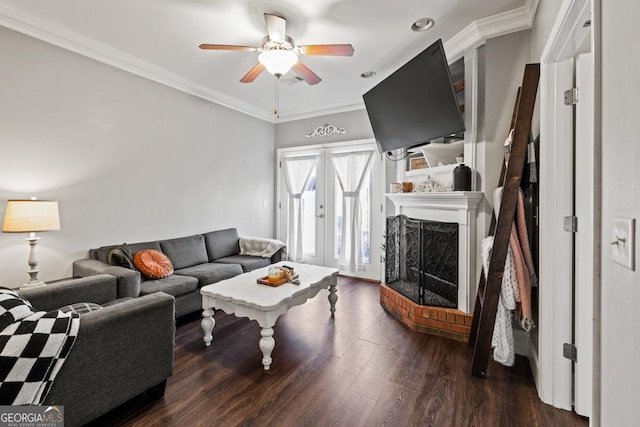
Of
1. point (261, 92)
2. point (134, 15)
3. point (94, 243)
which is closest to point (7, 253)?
point (94, 243)

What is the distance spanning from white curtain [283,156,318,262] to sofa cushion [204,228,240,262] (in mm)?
1120

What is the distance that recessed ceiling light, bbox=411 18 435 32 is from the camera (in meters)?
2.44

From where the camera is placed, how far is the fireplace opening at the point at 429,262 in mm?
2674

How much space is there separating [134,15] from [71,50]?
0.88m

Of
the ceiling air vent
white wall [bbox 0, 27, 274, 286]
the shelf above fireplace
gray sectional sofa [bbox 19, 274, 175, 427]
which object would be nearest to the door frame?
the shelf above fireplace

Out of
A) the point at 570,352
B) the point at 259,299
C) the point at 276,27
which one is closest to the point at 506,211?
the point at 570,352

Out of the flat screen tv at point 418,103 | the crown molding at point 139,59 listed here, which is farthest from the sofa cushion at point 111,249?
the flat screen tv at point 418,103

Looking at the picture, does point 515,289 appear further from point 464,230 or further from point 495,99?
point 495,99

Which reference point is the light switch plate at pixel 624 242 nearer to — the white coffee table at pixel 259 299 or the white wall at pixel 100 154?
the white coffee table at pixel 259 299

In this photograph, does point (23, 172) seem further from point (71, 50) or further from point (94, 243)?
point (71, 50)

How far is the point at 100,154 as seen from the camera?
3.00m

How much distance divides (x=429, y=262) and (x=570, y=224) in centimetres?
126

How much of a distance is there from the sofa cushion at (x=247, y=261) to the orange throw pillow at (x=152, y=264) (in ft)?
2.47

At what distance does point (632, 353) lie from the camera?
0.68 m
